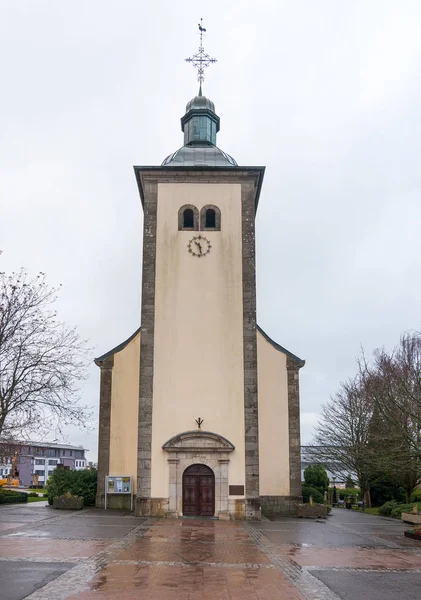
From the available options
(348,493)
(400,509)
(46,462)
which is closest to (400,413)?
(400,509)

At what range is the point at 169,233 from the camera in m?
28.1

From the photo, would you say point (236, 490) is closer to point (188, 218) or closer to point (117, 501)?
point (117, 501)

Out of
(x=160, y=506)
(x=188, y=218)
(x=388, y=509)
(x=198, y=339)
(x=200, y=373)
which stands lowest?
(x=388, y=509)

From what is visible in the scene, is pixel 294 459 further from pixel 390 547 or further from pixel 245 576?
pixel 245 576

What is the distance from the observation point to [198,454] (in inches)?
998

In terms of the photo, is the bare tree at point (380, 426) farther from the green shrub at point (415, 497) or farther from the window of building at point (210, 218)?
the window of building at point (210, 218)

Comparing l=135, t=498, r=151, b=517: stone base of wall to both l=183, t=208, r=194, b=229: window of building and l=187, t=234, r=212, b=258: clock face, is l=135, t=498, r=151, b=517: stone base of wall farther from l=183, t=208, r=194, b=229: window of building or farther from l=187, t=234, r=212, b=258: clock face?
l=183, t=208, r=194, b=229: window of building

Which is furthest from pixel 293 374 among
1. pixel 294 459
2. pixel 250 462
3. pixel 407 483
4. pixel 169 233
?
pixel 407 483

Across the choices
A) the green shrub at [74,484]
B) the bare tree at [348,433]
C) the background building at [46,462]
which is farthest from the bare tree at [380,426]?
the background building at [46,462]

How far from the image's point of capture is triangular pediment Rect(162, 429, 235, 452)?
25.3 metres

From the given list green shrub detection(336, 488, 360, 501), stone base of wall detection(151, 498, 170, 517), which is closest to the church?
stone base of wall detection(151, 498, 170, 517)

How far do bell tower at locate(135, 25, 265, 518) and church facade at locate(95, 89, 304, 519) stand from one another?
0.04 meters

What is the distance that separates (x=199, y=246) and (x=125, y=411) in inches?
331

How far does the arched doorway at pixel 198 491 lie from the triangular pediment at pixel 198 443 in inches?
32.1
